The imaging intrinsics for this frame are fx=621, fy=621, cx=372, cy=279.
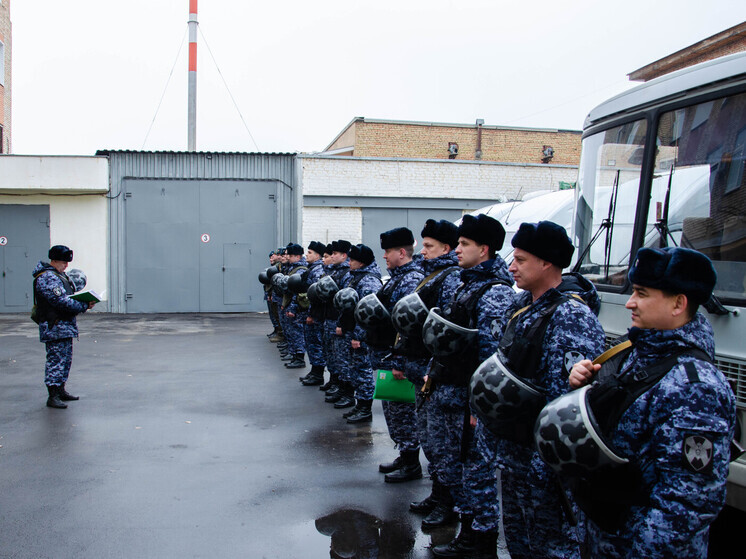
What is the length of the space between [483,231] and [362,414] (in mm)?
3727

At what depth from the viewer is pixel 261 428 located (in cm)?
671

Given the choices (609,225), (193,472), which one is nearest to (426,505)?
(193,472)

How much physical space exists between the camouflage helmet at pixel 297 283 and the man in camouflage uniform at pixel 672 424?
7534 mm

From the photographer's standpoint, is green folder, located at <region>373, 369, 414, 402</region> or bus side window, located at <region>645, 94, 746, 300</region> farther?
green folder, located at <region>373, 369, 414, 402</region>

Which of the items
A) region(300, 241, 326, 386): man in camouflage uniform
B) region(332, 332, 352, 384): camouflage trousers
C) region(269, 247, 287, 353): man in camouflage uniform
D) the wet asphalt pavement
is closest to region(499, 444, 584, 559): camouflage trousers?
the wet asphalt pavement

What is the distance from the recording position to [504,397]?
2688 mm

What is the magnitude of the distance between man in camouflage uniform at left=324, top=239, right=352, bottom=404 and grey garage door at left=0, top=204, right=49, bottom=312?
1307 cm

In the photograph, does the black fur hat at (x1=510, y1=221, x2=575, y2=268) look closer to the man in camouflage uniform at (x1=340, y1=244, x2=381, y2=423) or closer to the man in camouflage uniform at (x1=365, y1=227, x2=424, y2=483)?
the man in camouflage uniform at (x1=365, y1=227, x2=424, y2=483)

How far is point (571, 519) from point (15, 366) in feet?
32.7

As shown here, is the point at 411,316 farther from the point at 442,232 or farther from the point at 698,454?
the point at 698,454

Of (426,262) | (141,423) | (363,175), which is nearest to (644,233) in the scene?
Answer: (426,262)

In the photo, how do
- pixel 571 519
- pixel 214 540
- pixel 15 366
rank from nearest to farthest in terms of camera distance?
pixel 571 519 < pixel 214 540 < pixel 15 366

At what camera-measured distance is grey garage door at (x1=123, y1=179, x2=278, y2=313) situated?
18.3 meters

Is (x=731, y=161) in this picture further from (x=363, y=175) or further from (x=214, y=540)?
(x=363, y=175)
